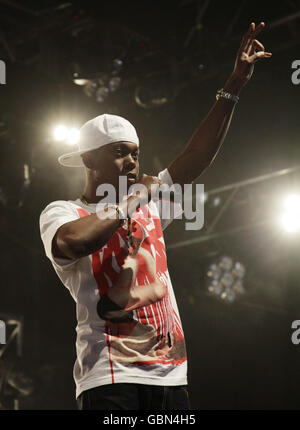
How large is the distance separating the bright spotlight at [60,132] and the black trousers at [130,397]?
5753 mm

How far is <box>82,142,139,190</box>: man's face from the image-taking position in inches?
111

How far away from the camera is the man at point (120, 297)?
244 centimetres

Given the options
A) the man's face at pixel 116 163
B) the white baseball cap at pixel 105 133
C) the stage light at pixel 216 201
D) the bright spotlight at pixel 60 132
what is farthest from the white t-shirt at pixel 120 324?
the stage light at pixel 216 201

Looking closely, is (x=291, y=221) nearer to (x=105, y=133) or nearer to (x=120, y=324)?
(x=105, y=133)

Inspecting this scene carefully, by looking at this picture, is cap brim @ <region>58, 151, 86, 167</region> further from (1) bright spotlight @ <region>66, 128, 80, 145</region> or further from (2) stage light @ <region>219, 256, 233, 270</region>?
(2) stage light @ <region>219, 256, 233, 270</region>

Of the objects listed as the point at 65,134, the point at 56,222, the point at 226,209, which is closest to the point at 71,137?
the point at 65,134

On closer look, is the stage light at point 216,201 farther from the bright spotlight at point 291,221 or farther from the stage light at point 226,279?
the bright spotlight at point 291,221

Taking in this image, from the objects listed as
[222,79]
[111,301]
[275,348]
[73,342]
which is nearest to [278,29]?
[222,79]

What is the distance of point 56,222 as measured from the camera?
261 cm

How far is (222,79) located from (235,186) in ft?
4.65

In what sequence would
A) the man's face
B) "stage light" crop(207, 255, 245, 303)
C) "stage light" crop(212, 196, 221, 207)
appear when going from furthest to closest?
"stage light" crop(207, 255, 245, 303), "stage light" crop(212, 196, 221, 207), the man's face

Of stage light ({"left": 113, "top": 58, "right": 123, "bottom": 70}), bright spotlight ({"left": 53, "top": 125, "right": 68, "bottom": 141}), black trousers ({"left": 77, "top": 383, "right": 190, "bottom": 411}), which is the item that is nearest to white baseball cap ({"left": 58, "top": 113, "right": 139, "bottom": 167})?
black trousers ({"left": 77, "top": 383, "right": 190, "bottom": 411})

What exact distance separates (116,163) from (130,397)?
97 centimetres

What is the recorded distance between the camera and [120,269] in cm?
259
